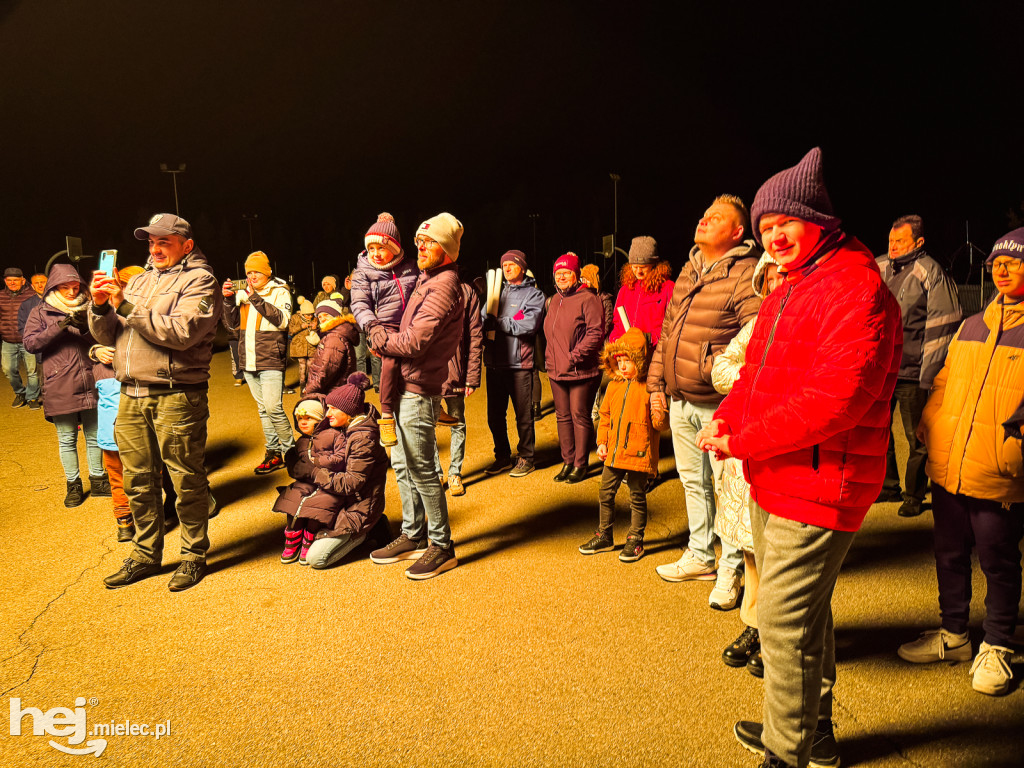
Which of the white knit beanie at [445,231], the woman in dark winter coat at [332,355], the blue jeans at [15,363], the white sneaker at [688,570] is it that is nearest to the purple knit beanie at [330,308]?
the woman in dark winter coat at [332,355]

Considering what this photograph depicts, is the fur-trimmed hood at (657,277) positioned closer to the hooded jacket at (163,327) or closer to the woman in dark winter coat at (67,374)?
the hooded jacket at (163,327)

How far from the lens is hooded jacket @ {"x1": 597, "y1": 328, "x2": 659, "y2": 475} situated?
4129 millimetres

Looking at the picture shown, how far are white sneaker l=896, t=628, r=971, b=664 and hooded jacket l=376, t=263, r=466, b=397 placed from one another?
280 centimetres

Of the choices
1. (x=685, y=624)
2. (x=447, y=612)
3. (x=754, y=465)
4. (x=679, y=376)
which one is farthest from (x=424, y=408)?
(x=754, y=465)

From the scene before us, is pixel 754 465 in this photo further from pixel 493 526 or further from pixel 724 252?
pixel 493 526

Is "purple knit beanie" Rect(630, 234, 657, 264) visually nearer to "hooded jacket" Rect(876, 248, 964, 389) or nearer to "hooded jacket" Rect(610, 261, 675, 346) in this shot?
"hooded jacket" Rect(610, 261, 675, 346)

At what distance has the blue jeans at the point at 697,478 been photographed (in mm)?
3557

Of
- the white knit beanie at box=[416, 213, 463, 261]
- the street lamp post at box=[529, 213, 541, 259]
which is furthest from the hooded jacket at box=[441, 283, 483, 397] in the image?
the street lamp post at box=[529, 213, 541, 259]

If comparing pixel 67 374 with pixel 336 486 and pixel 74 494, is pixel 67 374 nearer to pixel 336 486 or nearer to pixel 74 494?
pixel 74 494

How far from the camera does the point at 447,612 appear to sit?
362cm

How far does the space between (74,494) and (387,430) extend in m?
3.54

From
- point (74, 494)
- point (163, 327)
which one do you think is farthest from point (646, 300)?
point (74, 494)

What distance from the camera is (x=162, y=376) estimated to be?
3.82m

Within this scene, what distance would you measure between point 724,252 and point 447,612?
98.2 inches
